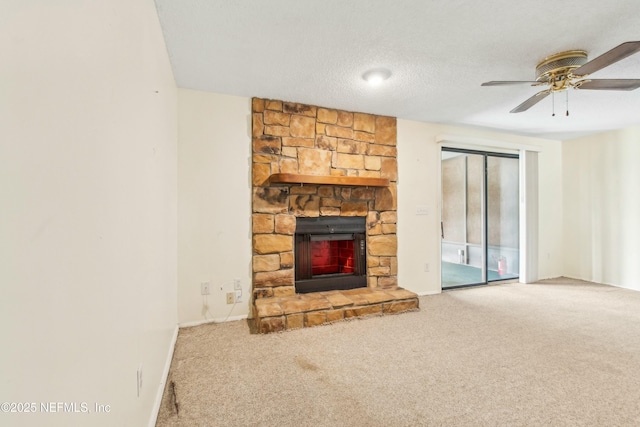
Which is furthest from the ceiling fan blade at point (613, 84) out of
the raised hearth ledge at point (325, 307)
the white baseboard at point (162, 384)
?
the white baseboard at point (162, 384)

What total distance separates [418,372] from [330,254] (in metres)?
1.77

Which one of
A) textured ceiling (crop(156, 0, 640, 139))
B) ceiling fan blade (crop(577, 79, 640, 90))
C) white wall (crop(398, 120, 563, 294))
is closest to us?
textured ceiling (crop(156, 0, 640, 139))

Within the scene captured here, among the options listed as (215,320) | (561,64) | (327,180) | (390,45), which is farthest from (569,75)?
(215,320)

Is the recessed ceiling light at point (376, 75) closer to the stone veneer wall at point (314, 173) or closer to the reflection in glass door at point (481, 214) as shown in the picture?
the stone veneer wall at point (314, 173)

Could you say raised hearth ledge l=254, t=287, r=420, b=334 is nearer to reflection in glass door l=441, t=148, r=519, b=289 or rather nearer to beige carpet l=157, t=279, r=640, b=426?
beige carpet l=157, t=279, r=640, b=426

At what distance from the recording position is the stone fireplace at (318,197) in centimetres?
308

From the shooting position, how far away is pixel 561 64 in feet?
7.12

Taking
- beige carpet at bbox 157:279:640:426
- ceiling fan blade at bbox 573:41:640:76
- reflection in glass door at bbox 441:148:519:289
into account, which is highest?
ceiling fan blade at bbox 573:41:640:76

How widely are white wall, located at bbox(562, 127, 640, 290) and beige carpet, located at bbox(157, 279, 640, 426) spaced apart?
1.64 meters

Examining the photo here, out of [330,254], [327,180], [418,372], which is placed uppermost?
[327,180]

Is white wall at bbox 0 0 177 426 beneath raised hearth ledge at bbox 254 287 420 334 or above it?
above

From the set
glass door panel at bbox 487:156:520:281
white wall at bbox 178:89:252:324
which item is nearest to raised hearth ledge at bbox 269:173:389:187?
white wall at bbox 178:89:252:324

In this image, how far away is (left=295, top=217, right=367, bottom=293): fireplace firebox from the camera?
10.8ft

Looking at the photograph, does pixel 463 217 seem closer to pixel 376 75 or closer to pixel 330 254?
pixel 330 254
